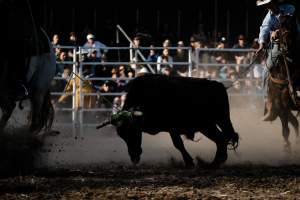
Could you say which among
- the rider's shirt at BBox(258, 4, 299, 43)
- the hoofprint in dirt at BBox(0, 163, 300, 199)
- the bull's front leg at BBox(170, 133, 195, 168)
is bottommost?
the hoofprint in dirt at BBox(0, 163, 300, 199)

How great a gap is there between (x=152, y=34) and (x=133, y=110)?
867 centimetres

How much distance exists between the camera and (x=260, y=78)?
44.5ft

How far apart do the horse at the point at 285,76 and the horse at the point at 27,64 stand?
2935mm

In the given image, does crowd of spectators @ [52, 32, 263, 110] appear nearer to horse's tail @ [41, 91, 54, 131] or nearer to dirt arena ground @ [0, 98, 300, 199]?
dirt arena ground @ [0, 98, 300, 199]

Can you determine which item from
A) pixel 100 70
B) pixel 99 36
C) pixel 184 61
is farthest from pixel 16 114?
pixel 99 36

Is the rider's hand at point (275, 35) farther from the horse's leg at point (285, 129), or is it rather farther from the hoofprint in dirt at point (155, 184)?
the hoofprint in dirt at point (155, 184)

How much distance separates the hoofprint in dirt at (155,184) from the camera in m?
6.09

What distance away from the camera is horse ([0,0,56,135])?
8727 millimetres

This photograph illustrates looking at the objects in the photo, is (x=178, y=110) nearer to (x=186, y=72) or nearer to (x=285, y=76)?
(x=285, y=76)

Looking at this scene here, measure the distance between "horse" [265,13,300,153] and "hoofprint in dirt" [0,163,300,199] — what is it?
2.13 meters

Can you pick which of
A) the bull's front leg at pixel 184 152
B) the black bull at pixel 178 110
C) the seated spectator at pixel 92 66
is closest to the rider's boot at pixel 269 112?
the black bull at pixel 178 110

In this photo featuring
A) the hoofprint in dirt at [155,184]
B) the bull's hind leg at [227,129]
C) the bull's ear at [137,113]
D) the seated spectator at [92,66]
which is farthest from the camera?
the seated spectator at [92,66]

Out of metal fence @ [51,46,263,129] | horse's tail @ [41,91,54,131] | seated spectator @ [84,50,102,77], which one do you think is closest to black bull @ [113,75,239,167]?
horse's tail @ [41,91,54,131]

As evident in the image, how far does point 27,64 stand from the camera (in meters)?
9.24
